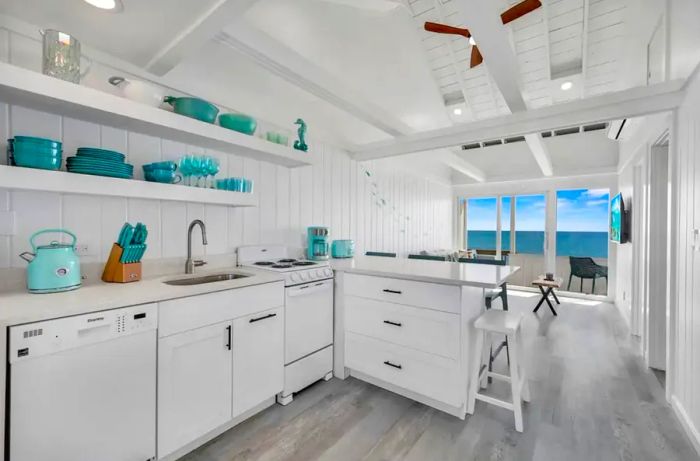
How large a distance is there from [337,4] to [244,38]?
49.1 inches

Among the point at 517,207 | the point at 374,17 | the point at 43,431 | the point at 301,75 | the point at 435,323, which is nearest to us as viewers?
the point at 43,431

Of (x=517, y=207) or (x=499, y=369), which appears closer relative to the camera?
(x=499, y=369)

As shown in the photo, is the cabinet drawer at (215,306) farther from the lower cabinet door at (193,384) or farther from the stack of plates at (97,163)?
the stack of plates at (97,163)

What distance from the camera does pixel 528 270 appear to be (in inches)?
277

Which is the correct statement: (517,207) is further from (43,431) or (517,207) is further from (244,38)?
(43,431)

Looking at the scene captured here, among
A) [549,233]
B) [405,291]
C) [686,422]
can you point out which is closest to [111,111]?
[405,291]

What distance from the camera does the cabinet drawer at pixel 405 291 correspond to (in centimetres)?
193

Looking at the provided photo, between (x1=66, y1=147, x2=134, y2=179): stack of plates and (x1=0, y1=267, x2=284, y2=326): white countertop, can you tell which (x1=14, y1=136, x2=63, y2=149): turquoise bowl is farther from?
(x1=0, y1=267, x2=284, y2=326): white countertop

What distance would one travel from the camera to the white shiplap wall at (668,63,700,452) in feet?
5.72

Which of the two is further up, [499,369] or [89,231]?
[89,231]

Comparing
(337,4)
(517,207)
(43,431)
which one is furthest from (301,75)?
(517,207)

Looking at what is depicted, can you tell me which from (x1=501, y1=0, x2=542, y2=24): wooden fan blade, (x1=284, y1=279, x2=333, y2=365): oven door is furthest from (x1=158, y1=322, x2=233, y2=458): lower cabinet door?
(x1=501, y1=0, x2=542, y2=24): wooden fan blade

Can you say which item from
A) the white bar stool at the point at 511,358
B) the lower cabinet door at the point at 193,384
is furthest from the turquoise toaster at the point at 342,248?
the lower cabinet door at the point at 193,384

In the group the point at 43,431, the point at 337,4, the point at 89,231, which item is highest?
the point at 337,4
